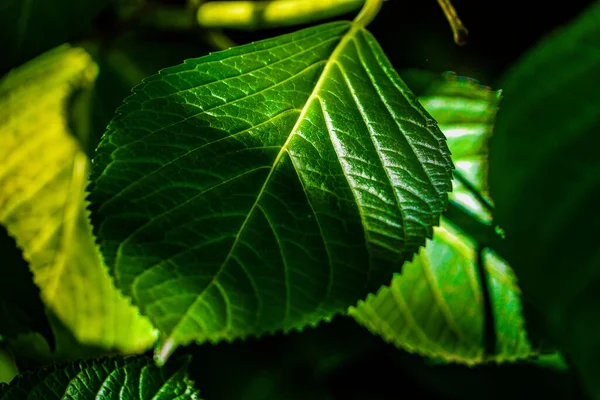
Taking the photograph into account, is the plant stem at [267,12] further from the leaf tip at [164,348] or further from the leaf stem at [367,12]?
the leaf tip at [164,348]

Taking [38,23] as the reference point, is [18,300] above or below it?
below

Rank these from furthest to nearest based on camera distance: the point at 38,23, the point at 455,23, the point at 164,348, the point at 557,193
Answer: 1. the point at 38,23
2. the point at 455,23
3. the point at 164,348
4. the point at 557,193

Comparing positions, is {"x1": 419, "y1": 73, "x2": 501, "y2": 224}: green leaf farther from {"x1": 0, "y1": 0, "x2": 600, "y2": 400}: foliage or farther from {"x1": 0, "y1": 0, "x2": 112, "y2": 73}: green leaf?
{"x1": 0, "y1": 0, "x2": 112, "y2": 73}: green leaf

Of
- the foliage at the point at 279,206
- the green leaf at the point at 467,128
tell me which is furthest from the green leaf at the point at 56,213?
the green leaf at the point at 467,128

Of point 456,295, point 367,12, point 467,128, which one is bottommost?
point 456,295

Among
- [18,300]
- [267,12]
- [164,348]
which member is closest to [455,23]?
[267,12]

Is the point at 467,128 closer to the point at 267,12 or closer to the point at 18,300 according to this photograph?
the point at 267,12

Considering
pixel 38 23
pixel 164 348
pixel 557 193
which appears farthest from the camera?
pixel 38 23
